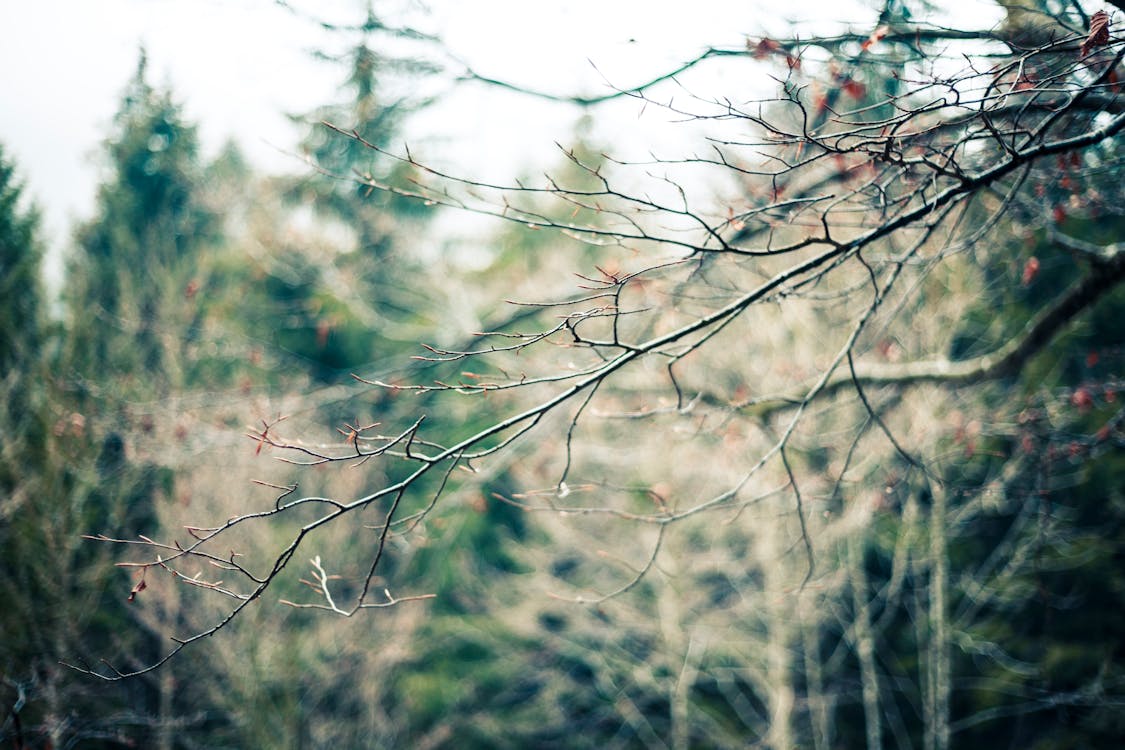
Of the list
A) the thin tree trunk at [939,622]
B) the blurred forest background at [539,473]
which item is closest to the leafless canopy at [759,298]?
the blurred forest background at [539,473]

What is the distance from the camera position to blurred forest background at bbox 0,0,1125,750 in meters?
4.00

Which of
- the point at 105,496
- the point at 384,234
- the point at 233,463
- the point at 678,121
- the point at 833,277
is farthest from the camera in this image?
the point at 384,234

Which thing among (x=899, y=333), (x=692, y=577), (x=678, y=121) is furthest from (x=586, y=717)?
(x=678, y=121)

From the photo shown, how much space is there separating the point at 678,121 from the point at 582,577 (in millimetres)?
8103

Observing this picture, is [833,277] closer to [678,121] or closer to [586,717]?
[678,121]

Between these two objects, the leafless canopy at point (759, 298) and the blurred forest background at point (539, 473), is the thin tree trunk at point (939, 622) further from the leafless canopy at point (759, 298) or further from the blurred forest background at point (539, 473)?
the leafless canopy at point (759, 298)

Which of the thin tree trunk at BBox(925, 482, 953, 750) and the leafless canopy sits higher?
the leafless canopy

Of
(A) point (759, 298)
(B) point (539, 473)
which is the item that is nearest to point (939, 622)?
(B) point (539, 473)

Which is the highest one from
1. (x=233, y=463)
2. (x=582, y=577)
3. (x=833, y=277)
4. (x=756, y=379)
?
(x=833, y=277)

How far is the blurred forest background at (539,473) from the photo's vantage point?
4.00 m

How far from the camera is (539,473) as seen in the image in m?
6.07

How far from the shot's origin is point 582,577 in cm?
890

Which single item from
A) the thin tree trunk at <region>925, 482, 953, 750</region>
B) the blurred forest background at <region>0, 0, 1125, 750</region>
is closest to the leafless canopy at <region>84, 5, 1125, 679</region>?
the blurred forest background at <region>0, 0, 1125, 750</region>

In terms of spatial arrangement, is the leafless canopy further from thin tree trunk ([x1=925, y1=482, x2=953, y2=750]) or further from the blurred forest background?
thin tree trunk ([x1=925, y1=482, x2=953, y2=750])
